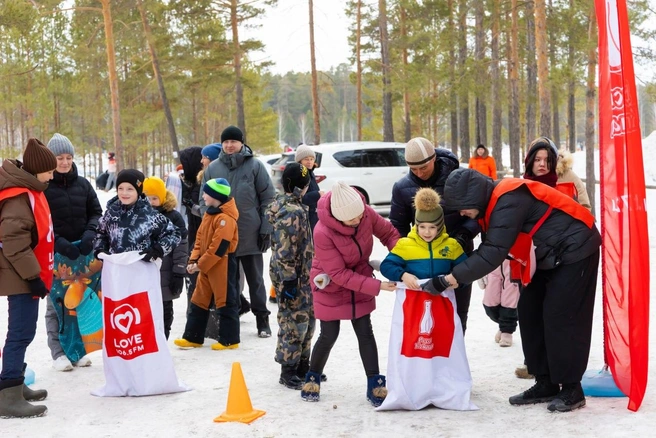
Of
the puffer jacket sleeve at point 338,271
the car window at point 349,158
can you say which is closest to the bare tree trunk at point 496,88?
the car window at point 349,158

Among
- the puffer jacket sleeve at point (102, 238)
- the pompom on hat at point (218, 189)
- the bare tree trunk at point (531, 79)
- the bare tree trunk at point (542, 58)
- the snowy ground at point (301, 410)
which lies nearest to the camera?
the snowy ground at point (301, 410)

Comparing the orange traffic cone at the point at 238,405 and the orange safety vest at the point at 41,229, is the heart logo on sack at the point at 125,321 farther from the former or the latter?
the orange traffic cone at the point at 238,405

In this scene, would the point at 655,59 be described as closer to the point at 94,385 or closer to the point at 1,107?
the point at 94,385

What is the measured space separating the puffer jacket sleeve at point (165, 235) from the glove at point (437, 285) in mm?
2023

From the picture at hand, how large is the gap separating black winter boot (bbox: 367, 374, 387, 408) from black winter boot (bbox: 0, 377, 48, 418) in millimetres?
2206

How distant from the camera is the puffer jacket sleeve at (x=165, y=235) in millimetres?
5562

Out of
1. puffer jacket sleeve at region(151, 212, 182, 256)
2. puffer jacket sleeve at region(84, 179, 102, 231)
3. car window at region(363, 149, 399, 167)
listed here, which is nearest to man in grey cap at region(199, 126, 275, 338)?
puffer jacket sleeve at region(84, 179, 102, 231)

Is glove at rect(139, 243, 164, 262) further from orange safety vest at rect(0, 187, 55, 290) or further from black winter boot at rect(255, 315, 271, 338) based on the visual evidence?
black winter boot at rect(255, 315, 271, 338)

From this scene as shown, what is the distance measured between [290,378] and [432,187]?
178cm

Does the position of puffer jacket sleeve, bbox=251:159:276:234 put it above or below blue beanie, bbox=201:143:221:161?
below

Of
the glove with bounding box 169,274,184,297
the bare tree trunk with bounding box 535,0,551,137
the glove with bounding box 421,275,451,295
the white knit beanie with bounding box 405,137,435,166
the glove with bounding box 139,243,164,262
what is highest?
the bare tree trunk with bounding box 535,0,551,137

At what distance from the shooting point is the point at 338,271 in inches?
193

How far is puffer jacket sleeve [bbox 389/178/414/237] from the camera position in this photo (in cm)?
528

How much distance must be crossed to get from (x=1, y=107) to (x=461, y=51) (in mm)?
24693
